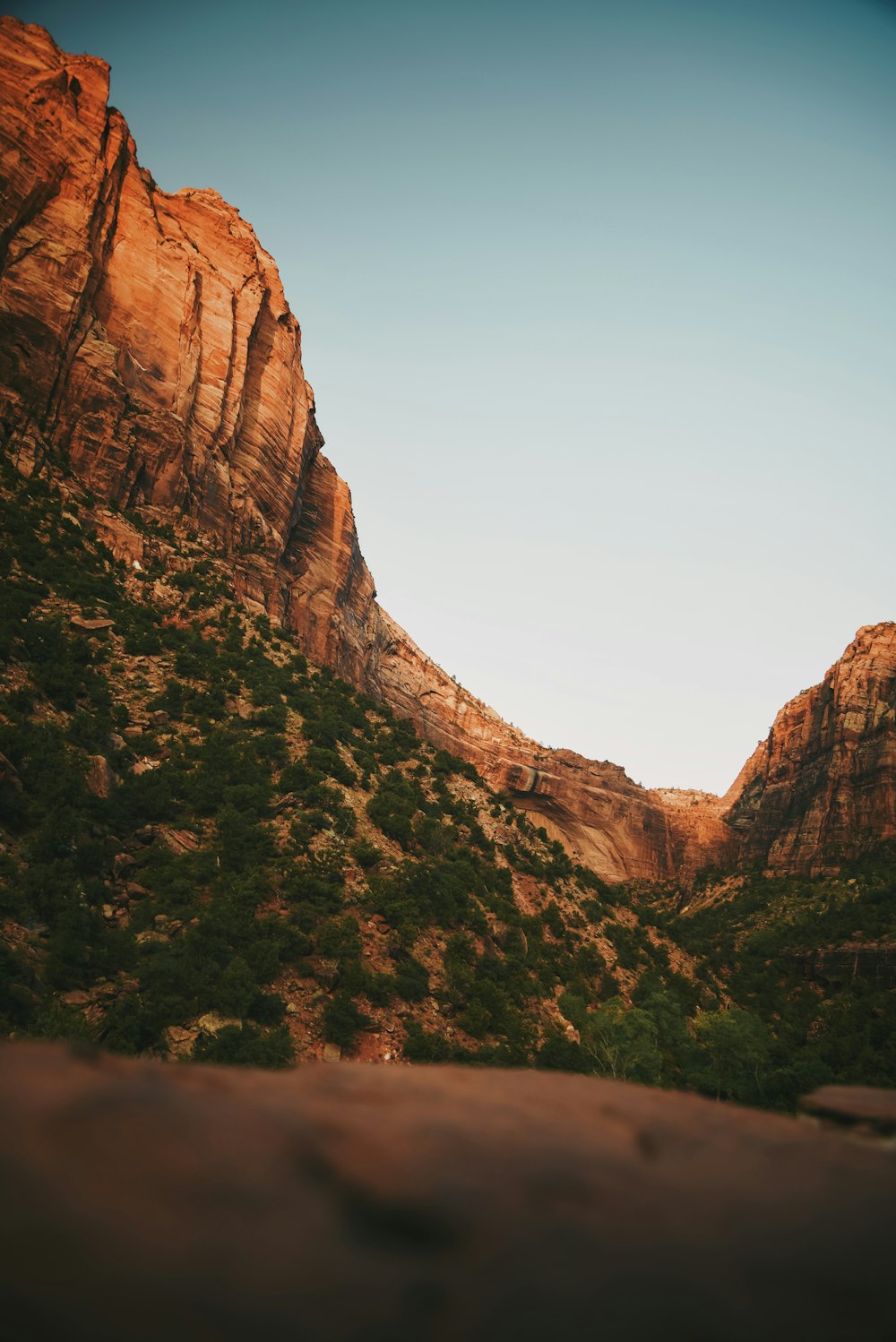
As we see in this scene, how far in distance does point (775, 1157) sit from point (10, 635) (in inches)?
1245

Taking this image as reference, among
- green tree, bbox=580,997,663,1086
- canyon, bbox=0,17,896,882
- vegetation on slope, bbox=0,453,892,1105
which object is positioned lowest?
green tree, bbox=580,997,663,1086

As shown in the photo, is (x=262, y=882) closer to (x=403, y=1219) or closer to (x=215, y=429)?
(x=403, y=1219)

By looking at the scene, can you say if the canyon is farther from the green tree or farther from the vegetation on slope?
the green tree

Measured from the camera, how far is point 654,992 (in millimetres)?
32688

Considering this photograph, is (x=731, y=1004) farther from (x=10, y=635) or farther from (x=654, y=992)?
(x=10, y=635)

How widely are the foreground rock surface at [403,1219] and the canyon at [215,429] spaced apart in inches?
1722

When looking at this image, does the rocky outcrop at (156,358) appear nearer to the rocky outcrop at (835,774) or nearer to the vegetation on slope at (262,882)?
the vegetation on slope at (262,882)

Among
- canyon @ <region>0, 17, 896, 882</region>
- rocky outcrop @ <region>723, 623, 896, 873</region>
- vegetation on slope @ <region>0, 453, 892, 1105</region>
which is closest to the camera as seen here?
vegetation on slope @ <region>0, 453, 892, 1105</region>

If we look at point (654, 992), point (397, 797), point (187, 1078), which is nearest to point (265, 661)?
point (397, 797)

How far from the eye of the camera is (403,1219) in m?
2.32

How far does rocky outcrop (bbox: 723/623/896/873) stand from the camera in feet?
238

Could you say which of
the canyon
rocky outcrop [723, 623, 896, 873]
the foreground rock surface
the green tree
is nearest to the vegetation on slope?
the green tree

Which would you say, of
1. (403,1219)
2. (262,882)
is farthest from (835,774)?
(403,1219)

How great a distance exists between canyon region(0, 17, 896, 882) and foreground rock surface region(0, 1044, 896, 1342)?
4374 cm
